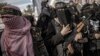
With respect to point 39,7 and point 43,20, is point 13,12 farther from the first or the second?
point 39,7

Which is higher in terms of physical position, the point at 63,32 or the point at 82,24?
the point at 63,32

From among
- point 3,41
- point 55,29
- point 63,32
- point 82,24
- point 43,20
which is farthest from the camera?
point 82,24

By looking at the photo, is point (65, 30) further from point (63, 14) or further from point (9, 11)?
point (63, 14)

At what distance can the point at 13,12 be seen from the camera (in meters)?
6.34

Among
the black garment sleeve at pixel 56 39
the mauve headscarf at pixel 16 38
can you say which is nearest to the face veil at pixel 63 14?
the black garment sleeve at pixel 56 39

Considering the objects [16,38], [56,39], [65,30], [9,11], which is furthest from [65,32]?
[9,11]

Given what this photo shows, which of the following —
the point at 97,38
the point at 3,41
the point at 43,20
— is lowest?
the point at 97,38

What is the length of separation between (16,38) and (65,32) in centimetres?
86

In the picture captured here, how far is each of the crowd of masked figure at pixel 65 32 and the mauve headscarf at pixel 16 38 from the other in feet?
0.54

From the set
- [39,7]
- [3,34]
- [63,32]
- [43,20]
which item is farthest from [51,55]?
[39,7]

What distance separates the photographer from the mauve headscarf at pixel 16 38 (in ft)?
20.3

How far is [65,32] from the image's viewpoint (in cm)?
673

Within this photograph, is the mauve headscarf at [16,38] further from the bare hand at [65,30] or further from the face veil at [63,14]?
the face veil at [63,14]

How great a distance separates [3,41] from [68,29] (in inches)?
44.1
